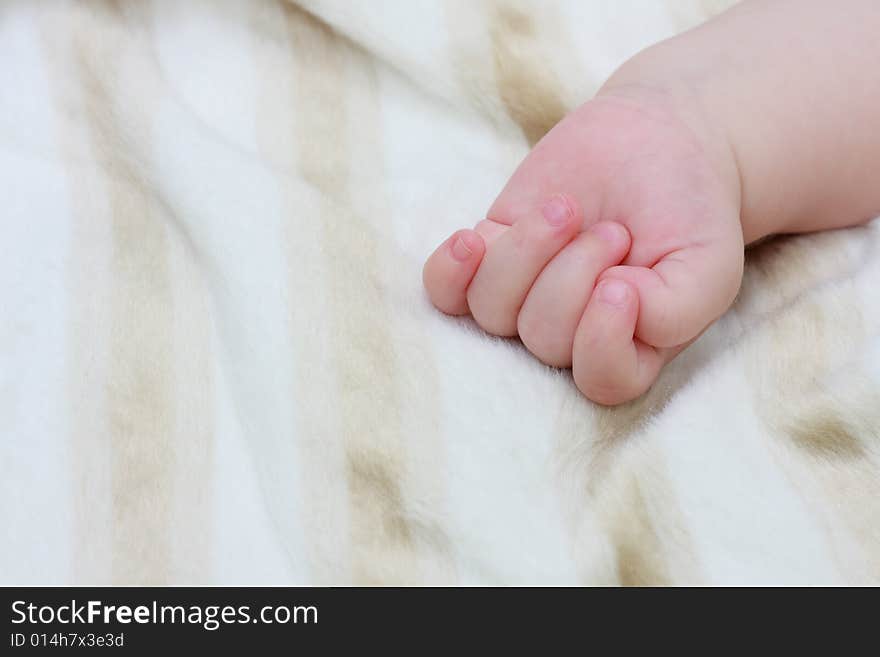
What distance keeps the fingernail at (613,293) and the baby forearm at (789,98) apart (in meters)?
0.16

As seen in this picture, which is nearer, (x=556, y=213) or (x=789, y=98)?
(x=556, y=213)

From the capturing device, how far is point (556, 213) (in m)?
0.66

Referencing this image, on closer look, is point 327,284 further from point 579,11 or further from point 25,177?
point 579,11

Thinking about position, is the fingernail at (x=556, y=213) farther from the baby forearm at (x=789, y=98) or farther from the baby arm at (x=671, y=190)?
the baby forearm at (x=789, y=98)

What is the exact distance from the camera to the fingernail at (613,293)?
2.07 feet

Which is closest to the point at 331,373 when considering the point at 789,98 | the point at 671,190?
the point at 671,190

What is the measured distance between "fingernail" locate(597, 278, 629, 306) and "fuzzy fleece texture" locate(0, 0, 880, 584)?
0.06m

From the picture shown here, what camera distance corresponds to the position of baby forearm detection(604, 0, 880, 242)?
0.76 m

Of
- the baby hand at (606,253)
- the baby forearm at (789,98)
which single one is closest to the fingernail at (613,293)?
the baby hand at (606,253)

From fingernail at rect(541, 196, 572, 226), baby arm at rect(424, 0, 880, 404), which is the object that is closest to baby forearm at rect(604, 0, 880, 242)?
baby arm at rect(424, 0, 880, 404)

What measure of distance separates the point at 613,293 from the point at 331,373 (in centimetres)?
17

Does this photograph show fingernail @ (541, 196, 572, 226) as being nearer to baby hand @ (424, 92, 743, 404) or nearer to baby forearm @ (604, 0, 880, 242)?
baby hand @ (424, 92, 743, 404)

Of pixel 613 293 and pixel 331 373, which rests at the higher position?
pixel 613 293

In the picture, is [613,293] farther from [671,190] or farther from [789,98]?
[789,98]
